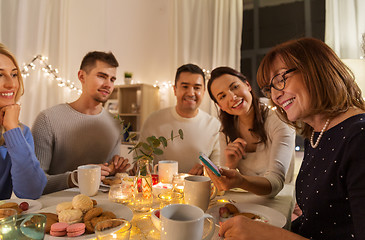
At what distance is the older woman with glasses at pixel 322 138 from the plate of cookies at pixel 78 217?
14.8 inches

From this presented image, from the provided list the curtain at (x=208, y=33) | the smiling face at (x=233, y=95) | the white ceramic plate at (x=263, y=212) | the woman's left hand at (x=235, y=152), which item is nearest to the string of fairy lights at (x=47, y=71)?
the curtain at (x=208, y=33)

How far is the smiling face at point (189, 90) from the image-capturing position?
208 cm

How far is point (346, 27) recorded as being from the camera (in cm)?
253

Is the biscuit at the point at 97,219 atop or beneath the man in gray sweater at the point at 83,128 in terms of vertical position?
beneath

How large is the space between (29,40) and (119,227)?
3.11 metres

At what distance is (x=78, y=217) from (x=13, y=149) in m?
0.66

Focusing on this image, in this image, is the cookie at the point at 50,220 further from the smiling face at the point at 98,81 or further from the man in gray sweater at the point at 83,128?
the smiling face at the point at 98,81

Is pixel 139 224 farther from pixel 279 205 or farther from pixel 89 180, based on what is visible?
pixel 279 205

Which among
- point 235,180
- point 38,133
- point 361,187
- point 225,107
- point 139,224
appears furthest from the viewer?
point 38,133

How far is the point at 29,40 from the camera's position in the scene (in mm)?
2852

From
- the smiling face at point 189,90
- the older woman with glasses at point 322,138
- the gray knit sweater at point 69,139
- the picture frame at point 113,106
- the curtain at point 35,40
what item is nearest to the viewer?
the older woman with glasses at point 322,138

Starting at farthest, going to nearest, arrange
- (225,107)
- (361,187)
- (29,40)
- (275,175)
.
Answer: (29,40), (225,107), (275,175), (361,187)

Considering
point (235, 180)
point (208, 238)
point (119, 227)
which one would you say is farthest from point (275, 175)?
point (119, 227)

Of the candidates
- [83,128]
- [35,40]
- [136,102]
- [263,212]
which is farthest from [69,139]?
[136,102]
